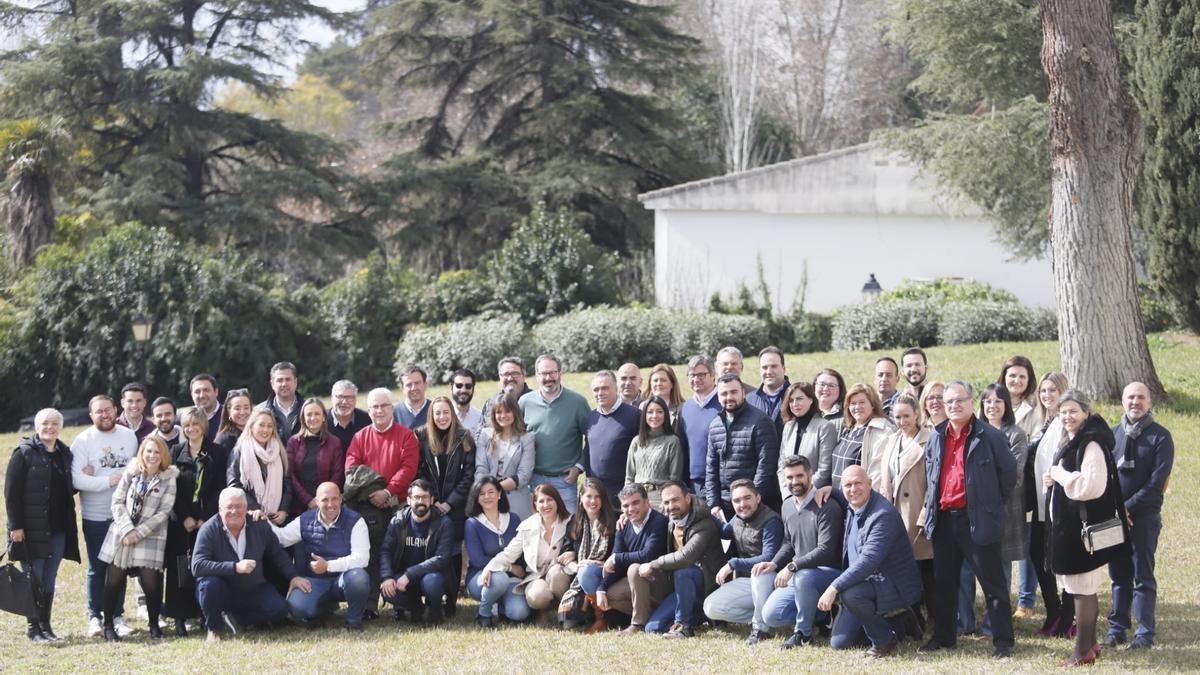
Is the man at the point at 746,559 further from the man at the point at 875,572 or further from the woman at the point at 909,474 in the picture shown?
the woman at the point at 909,474

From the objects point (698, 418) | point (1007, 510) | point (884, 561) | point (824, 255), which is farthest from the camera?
point (824, 255)

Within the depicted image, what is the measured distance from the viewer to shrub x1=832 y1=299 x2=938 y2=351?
2028 cm

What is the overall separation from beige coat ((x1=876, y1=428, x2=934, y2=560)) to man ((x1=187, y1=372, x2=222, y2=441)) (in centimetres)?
475

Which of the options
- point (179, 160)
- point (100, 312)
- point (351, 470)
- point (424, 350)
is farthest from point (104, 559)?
point (179, 160)

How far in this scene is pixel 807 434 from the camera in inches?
338

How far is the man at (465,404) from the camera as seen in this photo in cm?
968

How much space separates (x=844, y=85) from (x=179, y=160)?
73.2ft

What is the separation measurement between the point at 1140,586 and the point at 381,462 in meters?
5.03

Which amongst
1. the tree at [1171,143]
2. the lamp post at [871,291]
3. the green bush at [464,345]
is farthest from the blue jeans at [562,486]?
the lamp post at [871,291]

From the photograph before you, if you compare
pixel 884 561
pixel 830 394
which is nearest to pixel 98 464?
pixel 830 394

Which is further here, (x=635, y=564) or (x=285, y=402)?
(x=285, y=402)

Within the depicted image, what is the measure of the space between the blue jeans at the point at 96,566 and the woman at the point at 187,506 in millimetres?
392

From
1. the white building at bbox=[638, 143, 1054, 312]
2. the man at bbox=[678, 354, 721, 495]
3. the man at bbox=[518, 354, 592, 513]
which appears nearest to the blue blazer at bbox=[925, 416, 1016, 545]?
the man at bbox=[678, 354, 721, 495]

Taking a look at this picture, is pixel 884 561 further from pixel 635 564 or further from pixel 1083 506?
pixel 635 564
